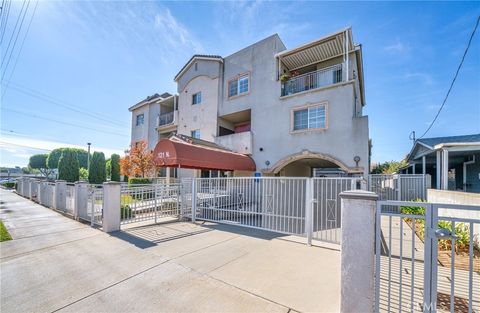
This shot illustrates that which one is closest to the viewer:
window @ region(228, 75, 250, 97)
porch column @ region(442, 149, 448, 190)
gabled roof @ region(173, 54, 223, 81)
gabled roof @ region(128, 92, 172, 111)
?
porch column @ region(442, 149, 448, 190)

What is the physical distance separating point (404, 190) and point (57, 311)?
17.7m

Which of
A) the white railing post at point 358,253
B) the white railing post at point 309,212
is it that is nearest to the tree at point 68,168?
the white railing post at point 309,212

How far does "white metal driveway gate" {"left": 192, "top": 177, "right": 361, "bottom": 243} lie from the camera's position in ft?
25.3

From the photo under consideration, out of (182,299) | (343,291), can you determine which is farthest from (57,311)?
(343,291)

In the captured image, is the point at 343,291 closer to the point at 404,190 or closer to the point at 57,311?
the point at 57,311

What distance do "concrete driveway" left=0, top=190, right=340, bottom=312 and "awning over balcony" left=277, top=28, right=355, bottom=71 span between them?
12.8 metres

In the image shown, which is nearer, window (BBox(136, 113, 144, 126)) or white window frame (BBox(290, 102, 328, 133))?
white window frame (BBox(290, 102, 328, 133))

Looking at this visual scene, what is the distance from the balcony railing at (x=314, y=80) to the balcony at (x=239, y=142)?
4.39 meters

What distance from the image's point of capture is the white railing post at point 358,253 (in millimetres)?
2854

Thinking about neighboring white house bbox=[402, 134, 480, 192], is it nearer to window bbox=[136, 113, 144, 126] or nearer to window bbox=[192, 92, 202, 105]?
window bbox=[192, 92, 202, 105]

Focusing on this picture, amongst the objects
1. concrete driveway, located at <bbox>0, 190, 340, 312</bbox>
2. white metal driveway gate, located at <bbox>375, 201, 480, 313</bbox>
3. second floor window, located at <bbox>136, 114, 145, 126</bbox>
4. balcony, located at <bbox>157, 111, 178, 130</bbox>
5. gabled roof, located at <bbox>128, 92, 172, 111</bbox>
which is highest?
gabled roof, located at <bbox>128, 92, 172, 111</bbox>

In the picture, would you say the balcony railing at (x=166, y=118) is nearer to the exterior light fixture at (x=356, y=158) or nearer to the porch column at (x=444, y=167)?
the exterior light fixture at (x=356, y=158)

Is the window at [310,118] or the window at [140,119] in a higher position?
the window at [140,119]

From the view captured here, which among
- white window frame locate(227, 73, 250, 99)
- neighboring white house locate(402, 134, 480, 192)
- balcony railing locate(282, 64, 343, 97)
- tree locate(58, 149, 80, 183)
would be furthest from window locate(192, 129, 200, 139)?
neighboring white house locate(402, 134, 480, 192)
